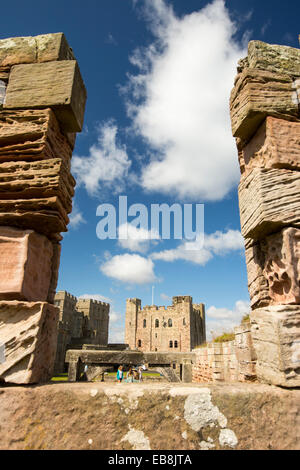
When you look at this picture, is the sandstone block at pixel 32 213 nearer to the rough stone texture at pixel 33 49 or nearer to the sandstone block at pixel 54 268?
the sandstone block at pixel 54 268

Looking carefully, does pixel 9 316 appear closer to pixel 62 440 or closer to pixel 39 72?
pixel 62 440

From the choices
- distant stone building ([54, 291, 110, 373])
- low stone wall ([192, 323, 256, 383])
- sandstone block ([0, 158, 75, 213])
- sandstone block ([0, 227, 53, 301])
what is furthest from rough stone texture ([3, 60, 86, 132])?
distant stone building ([54, 291, 110, 373])

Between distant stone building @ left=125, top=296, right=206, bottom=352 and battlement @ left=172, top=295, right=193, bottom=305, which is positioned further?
battlement @ left=172, top=295, right=193, bottom=305

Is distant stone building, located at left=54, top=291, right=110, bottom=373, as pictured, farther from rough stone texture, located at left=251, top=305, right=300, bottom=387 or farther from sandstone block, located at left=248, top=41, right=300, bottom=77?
sandstone block, located at left=248, top=41, right=300, bottom=77

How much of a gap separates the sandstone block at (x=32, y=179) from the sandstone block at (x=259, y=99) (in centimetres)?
177

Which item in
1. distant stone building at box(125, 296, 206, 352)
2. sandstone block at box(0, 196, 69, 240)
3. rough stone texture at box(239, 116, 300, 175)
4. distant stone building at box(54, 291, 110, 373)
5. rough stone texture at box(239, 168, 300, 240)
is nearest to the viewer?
rough stone texture at box(239, 168, 300, 240)

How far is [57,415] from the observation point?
1.73 metres

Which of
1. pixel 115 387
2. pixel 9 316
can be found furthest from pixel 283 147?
pixel 9 316

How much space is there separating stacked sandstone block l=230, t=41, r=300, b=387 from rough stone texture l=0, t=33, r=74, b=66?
1.90m

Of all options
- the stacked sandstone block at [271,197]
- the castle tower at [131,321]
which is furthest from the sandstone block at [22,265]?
the castle tower at [131,321]

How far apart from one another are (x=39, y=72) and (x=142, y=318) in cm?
5438

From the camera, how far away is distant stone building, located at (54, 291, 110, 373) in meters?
24.3

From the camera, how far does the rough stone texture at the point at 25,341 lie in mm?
1954

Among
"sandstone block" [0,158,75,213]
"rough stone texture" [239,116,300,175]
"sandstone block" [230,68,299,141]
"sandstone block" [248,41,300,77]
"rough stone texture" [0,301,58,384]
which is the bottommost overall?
"rough stone texture" [0,301,58,384]
